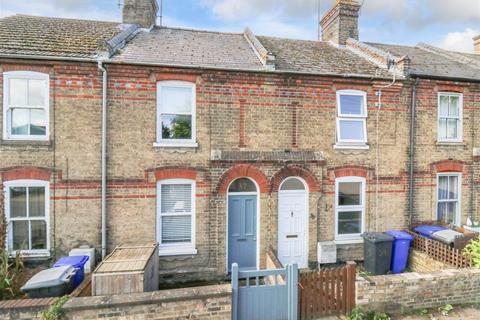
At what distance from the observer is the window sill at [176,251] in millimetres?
7848

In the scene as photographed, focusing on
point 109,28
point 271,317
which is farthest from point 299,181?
point 109,28

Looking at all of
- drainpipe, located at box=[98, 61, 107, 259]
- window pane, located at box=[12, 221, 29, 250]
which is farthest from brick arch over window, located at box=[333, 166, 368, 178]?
window pane, located at box=[12, 221, 29, 250]

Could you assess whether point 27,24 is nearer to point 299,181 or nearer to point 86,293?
point 86,293

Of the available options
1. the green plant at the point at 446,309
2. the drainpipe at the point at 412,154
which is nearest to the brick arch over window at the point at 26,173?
Result: the green plant at the point at 446,309

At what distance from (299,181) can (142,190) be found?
4.65 m

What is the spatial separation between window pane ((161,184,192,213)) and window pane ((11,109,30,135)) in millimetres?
3931

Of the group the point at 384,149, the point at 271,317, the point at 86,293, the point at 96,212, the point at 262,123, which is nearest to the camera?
the point at 271,317

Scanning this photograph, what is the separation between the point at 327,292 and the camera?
561 cm

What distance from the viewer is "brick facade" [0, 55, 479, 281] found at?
752cm

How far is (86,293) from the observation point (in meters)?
5.90

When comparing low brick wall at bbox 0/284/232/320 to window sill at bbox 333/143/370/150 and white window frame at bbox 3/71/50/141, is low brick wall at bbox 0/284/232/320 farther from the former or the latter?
window sill at bbox 333/143/370/150

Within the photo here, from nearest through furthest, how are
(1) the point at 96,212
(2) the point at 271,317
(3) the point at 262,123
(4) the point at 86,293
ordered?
(2) the point at 271,317 < (4) the point at 86,293 < (1) the point at 96,212 < (3) the point at 262,123

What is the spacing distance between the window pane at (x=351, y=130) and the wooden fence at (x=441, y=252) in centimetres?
354

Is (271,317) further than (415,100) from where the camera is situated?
No
